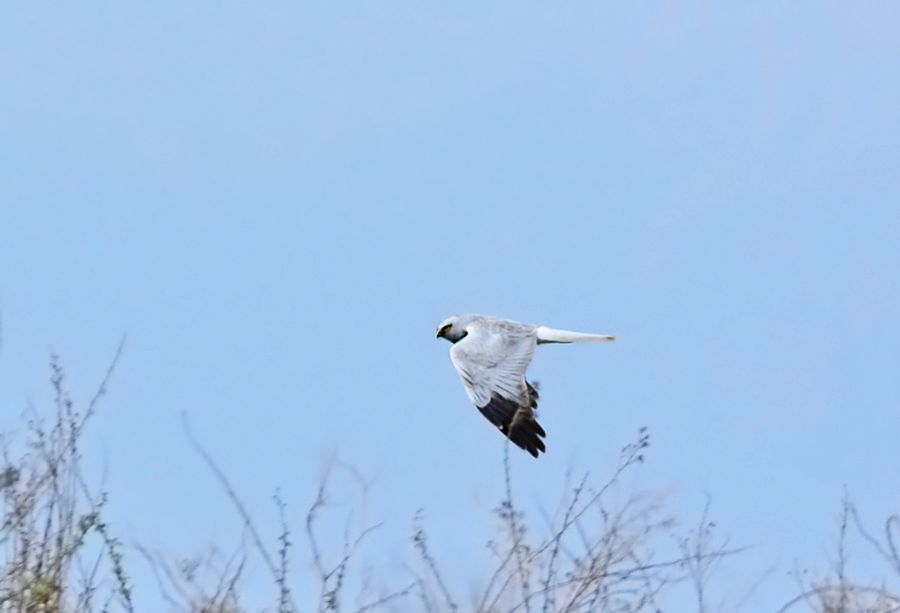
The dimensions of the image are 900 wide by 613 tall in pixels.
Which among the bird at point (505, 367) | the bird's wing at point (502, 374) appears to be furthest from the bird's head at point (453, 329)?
the bird's wing at point (502, 374)

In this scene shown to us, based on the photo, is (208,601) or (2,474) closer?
(208,601)

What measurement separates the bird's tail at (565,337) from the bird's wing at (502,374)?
10 centimetres

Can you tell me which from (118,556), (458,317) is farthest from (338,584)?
(458,317)

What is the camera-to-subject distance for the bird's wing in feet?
30.9

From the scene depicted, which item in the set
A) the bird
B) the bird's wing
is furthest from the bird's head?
the bird's wing

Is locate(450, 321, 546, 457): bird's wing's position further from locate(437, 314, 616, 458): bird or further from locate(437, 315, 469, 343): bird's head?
locate(437, 315, 469, 343): bird's head

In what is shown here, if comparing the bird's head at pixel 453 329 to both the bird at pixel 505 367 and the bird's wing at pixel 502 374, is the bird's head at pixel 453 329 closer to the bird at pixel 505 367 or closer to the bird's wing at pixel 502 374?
the bird at pixel 505 367

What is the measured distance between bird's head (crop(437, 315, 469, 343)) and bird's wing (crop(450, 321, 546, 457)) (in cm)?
100

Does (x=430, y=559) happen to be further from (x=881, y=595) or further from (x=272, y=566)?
(x=881, y=595)

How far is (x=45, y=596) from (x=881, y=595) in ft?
10.9

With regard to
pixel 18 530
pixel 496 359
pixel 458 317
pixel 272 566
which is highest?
pixel 458 317

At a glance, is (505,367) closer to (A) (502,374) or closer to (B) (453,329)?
(A) (502,374)

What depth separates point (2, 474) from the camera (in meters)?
6.97

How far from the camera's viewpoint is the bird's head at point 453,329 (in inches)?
517
